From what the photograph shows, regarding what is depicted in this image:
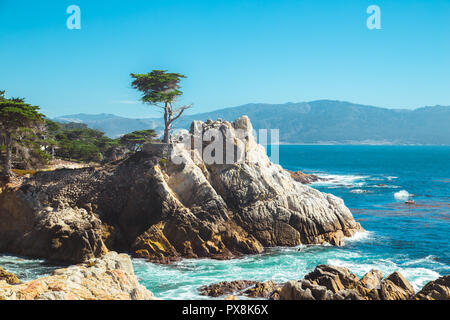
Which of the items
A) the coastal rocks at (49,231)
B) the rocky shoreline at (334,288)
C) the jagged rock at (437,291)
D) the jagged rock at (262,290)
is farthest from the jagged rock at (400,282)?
the coastal rocks at (49,231)

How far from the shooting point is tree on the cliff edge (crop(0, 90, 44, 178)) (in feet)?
103

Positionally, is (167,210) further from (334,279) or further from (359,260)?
(334,279)

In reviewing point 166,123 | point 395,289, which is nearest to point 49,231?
point 166,123

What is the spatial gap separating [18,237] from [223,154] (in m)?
16.9

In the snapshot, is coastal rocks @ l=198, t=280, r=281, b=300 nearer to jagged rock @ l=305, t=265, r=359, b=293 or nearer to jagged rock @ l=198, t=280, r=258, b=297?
jagged rock @ l=198, t=280, r=258, b=297

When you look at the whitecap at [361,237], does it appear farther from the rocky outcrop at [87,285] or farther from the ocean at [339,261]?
the rocky outcrop at [87,285]

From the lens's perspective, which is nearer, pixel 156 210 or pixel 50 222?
pixel 50 222

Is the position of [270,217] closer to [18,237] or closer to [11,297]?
[18,237]

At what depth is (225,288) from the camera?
2123 cm

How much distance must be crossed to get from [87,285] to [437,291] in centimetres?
1500

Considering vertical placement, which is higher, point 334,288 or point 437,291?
point 437,291

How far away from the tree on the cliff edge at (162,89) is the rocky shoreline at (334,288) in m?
19.4
